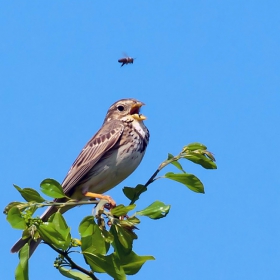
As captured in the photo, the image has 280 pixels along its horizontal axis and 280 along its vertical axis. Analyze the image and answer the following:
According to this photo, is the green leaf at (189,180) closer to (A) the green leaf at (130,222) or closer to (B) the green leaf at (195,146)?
(B) the green leaf at (195,146)

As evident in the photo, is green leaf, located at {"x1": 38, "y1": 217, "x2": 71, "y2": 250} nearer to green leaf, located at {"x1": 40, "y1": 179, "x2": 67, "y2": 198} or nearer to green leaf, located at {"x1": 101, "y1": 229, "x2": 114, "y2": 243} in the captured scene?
green leaf, located at {"x1": 101, "y1": 229, "x2": 114, "y2": 243}

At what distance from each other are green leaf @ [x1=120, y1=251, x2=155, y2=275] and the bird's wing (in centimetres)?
412

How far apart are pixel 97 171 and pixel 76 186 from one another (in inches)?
13.4

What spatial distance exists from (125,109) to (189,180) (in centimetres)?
454

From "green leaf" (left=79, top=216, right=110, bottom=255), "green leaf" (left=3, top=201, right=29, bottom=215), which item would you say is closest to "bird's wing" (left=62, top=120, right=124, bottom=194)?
"green leaf" (left=3, top=201, right=29, bottom=215)

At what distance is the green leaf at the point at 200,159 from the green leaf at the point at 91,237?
1190mm

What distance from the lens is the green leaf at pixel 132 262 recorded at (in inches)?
177

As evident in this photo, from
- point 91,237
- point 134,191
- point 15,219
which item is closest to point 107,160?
point 134,191

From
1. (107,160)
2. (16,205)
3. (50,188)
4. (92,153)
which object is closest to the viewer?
(16,205)

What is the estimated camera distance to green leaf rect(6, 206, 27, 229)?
418 cm

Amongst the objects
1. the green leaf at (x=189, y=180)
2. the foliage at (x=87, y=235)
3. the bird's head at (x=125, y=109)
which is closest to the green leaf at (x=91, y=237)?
the foliage at (x=87, y=235)

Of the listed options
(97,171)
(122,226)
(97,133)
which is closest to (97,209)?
(122,226)

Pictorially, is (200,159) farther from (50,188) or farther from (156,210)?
(50,188)

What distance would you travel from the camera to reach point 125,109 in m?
9.54
